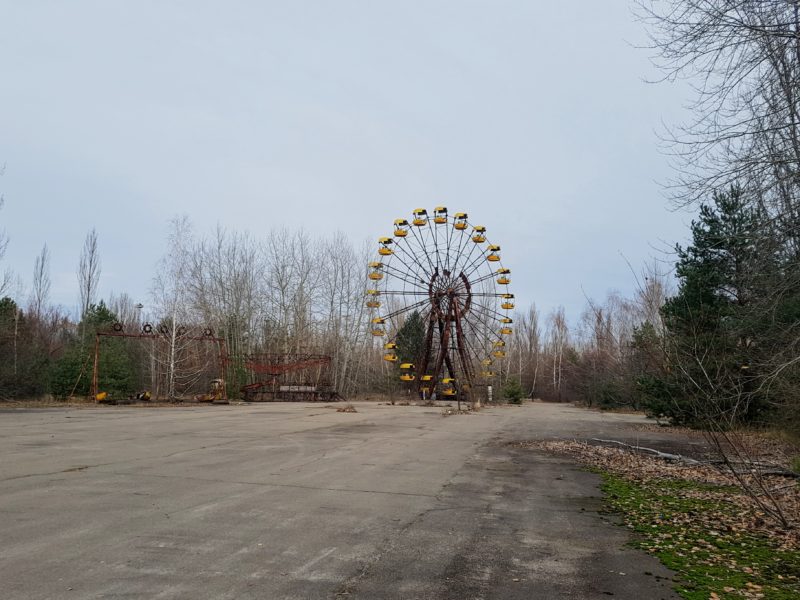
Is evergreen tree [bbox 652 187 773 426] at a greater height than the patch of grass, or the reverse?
evergreen tree [bbox 652 187 773 426]

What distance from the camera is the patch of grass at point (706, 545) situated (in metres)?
4.32

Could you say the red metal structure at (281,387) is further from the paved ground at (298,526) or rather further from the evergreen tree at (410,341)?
the paved ground at (298,526)

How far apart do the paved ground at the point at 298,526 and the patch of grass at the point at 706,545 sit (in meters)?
0.28

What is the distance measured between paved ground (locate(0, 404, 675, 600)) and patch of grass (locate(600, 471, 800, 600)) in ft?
0.91

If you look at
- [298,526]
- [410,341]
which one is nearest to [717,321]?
[298,526]

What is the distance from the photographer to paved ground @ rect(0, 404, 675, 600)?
4262mm

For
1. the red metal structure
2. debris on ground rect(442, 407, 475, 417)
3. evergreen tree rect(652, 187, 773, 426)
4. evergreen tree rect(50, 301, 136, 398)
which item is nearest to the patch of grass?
evergreen tree rect(652, 187, 773, 426)

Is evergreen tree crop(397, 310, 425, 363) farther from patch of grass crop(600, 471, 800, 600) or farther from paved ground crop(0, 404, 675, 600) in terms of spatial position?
patch of grass crop(600, 471, 800, 600)

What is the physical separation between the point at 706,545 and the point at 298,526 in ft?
13.5

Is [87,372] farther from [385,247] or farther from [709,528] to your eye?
[709,528]

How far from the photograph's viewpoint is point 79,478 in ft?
26.6

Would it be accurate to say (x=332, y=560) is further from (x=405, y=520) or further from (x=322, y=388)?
(x=322, y=388)

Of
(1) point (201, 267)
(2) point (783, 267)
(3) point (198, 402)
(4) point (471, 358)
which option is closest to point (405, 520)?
(2) point (783, 267)

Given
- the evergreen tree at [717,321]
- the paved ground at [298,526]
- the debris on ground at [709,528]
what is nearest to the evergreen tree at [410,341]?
the evergreen tree at [717,321]
